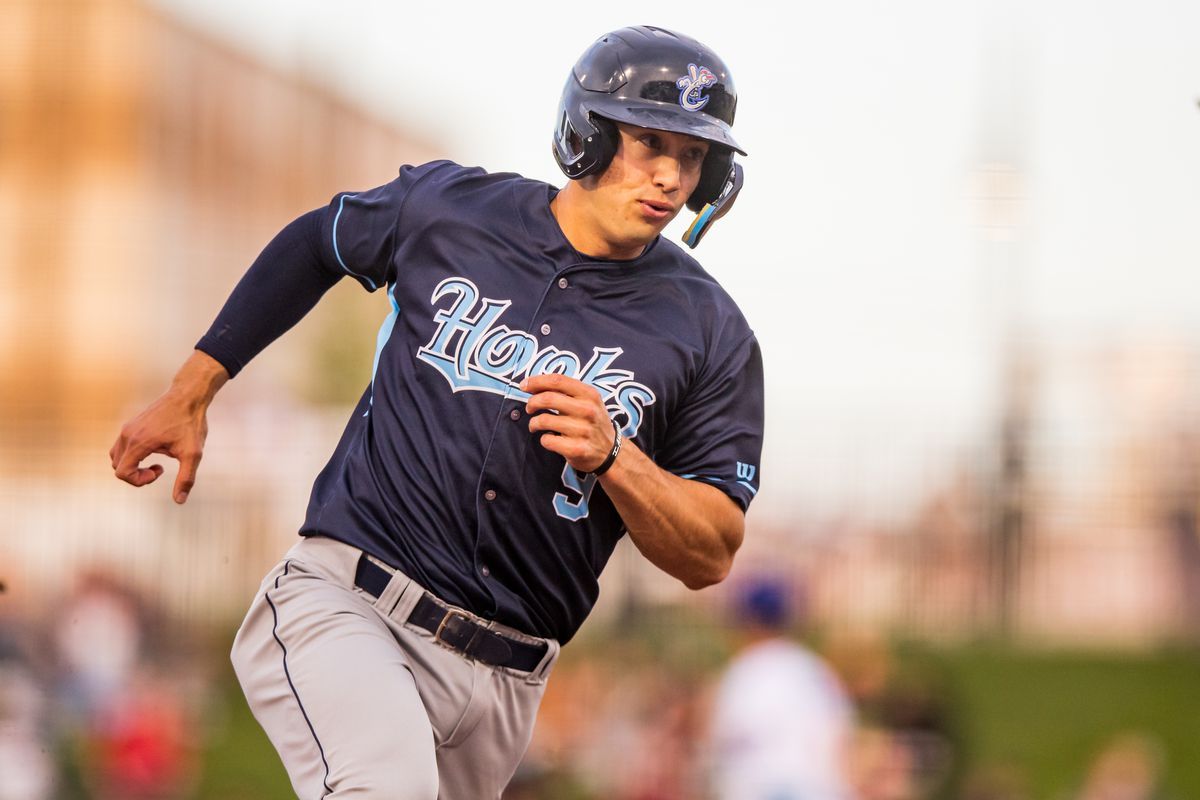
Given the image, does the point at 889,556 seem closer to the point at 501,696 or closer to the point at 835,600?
the point at 835,600

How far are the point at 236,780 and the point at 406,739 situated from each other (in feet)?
37.1

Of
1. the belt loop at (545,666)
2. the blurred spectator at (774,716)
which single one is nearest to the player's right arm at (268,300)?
the belt loop at (545,666)

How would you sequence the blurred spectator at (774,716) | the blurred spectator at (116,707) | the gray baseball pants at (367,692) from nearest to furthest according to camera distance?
the gray baseball pants at (367,692) < the blurred spectator at (774,716) < the blurred spectator at (116,707)

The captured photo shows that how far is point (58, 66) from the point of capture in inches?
1896

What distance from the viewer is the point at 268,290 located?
4.68m

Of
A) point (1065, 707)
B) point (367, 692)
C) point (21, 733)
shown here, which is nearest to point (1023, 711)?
point (1065, 707)

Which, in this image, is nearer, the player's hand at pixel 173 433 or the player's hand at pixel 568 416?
the player's hand at pixel 568 416

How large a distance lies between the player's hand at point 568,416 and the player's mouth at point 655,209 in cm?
Answer: 58

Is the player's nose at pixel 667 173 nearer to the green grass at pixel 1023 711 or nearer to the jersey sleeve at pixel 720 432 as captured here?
the jersey sleeve at pixel 720 432

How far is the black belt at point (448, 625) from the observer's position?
4.16 metres

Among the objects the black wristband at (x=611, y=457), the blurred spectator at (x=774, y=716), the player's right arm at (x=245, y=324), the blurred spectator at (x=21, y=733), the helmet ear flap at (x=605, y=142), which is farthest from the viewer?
the blurred spectator at (x=21, y=733)

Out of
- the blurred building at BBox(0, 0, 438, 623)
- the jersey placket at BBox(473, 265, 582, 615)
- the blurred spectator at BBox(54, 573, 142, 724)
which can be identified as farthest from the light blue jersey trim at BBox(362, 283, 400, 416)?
the blurred building at BBox(0, 0, 438, 623)

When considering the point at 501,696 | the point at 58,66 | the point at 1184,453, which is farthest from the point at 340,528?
the point at 58,66

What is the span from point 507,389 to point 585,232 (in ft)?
1.56
